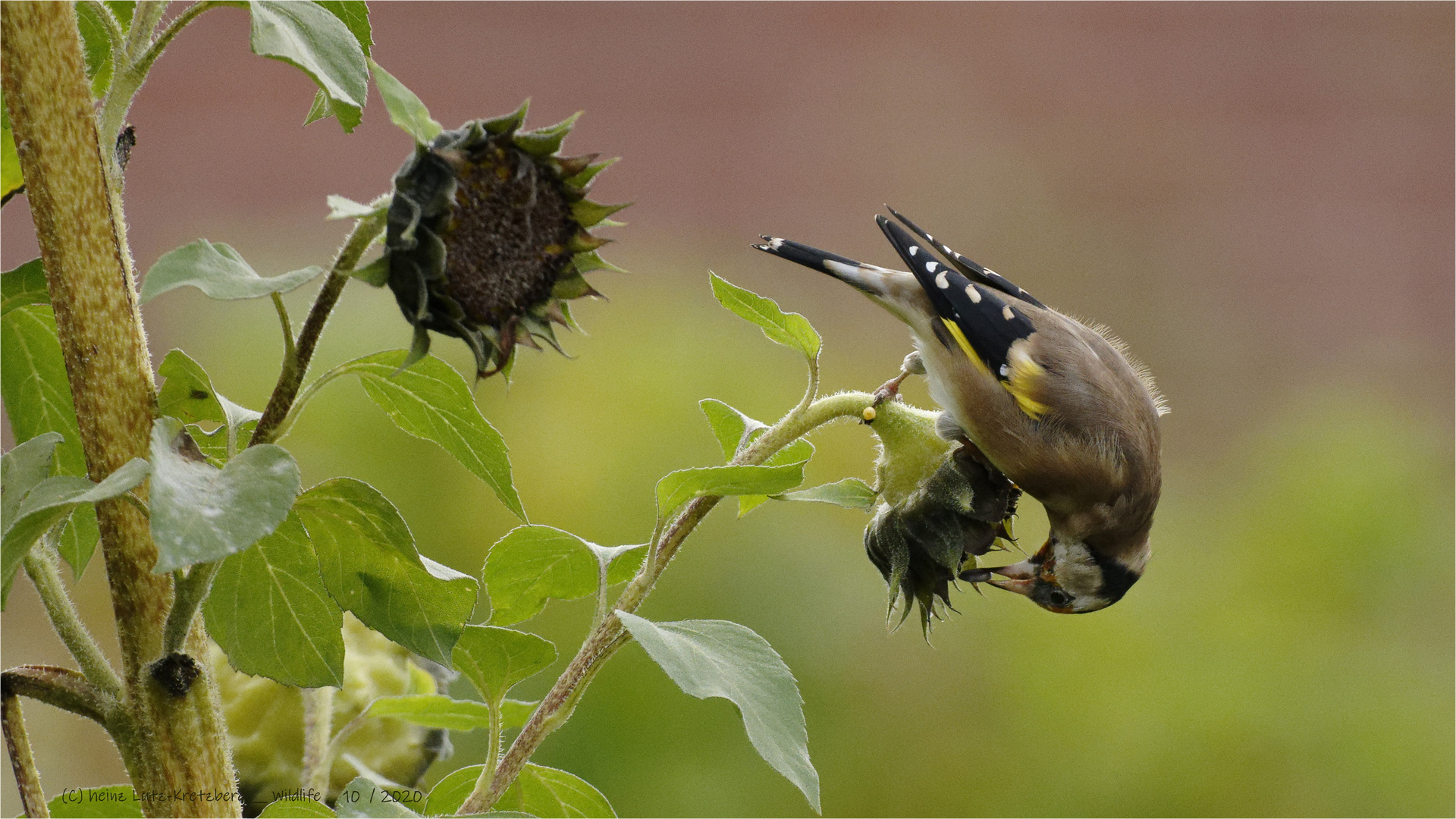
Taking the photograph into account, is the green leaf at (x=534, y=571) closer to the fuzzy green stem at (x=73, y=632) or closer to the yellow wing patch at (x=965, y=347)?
the fuzzy green stem at (x=73, y=632)

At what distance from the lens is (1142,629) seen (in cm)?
188

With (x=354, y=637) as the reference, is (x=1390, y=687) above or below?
above

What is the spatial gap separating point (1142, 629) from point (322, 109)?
5.55ft

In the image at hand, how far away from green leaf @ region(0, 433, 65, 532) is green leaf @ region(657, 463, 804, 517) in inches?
7.5

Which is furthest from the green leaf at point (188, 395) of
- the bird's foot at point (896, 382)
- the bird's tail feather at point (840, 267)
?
the bird's tail feather at point (840, 267)

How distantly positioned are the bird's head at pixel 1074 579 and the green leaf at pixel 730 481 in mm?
413

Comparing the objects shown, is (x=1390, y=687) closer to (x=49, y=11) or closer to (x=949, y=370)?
(x=949, y=370)

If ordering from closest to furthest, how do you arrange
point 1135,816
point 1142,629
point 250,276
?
1. point 250,276
2. point 1135,816
3. point 1142,629

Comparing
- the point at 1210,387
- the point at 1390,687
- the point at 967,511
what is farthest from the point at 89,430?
the point at 1210,387

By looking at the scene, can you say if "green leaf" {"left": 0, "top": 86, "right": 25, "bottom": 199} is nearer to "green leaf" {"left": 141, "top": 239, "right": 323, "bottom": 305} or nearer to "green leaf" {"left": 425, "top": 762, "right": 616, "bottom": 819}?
"green leaf" {"left": 141, "top": 239, "right": 323, "bottom": 305}

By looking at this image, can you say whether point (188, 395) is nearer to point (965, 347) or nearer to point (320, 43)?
point (320, 43)

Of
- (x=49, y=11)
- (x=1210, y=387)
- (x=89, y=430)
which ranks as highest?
(x=1210, y=387)

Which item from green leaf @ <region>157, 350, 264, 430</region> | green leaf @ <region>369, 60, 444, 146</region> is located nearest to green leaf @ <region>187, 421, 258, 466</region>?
green leaf @ <region>157, 350, 264, 430</region>

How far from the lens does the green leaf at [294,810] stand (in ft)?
1.23
